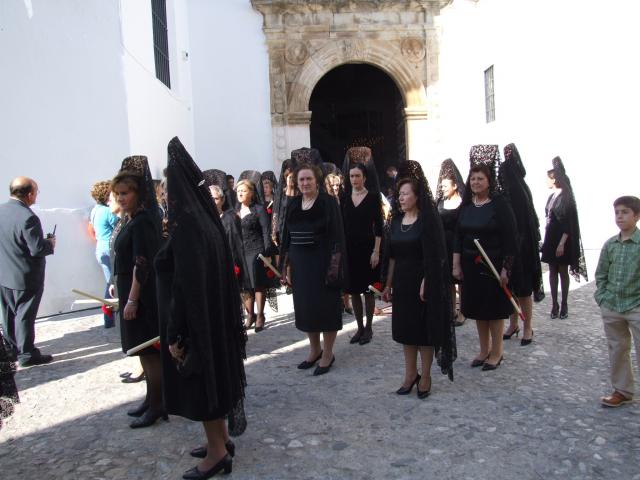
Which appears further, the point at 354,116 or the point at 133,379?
the point at 354,116

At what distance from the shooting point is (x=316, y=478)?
10.2 ft

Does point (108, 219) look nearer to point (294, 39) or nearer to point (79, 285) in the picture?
point (79, 285)

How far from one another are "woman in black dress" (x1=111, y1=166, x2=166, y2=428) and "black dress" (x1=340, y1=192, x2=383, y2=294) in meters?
2.20

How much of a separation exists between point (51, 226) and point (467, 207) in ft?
17.8

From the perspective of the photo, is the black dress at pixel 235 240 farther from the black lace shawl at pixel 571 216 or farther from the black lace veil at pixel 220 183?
the black lace shawl at pixel 571 216

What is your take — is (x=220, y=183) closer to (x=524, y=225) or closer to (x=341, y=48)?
(x=524, y=225)

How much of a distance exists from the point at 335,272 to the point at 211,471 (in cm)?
193

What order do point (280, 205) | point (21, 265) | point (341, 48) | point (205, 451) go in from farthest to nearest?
point (341, 48) < point (280, 205) < point (21, 265) < point (205, 451)

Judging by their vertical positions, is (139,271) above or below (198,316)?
above

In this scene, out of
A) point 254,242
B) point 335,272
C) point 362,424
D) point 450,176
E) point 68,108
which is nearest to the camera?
point 362,424

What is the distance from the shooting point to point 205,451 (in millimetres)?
3312

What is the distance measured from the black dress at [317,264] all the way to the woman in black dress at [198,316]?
1.52 metres

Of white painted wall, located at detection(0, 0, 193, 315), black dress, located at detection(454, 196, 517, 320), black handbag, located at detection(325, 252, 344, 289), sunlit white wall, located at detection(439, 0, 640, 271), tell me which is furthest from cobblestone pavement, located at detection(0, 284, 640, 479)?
sunlit white wall, located at detection(439, 0, 640, 271)

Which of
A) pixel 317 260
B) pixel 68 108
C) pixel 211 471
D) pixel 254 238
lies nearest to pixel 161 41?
pixel 68 108
